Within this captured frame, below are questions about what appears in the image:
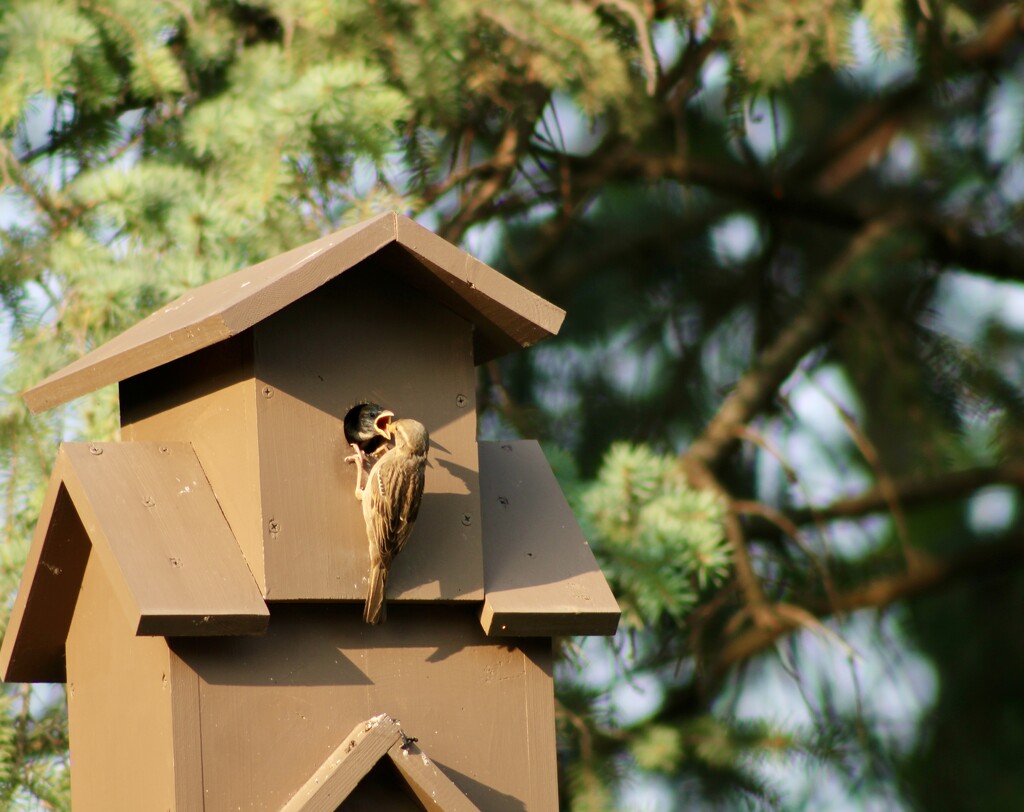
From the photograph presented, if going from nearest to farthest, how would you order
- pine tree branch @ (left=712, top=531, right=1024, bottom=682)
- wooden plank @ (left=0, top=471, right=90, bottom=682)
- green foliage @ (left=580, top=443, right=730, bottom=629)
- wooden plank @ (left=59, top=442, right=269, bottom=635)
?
1. wooden plank @ (left=59, top=442, right=269, bottom=635)
2. wooden plank @ (left=0, top=471, right=90, bottom=682)
3. green foliage @ (left=580, top=443, right=730, bottom=629)
4. pine tree branch @ (left=712, top=531, right=1024, bottom=682)

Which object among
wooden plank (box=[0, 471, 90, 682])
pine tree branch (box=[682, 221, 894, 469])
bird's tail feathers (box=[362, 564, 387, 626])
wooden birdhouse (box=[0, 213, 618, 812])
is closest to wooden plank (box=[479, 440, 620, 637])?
wooden birdhouse (box=[0, 213, 618, 812])

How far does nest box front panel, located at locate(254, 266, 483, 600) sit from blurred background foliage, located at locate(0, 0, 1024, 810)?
0.96m

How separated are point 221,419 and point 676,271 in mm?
3072

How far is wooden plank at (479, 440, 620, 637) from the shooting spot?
8.85 feet

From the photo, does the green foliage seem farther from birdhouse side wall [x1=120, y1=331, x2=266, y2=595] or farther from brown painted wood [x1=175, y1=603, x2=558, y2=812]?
birdhouse side wall [x1=120, y1=331, x2=266, y2=595]

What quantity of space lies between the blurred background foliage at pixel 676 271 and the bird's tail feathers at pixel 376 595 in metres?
1.22

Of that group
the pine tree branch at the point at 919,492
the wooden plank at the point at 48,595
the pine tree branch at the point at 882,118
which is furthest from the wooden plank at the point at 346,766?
the pine tree branch at the point at 882,118

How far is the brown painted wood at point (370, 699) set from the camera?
8.24ft

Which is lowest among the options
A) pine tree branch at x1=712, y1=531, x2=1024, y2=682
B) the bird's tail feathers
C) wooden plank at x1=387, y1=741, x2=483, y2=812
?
wooden plank at x1=387, y1=741, x2=483, y2=812

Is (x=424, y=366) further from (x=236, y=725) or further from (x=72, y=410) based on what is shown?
(x=72, y=410)

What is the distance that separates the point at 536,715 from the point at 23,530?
145cm

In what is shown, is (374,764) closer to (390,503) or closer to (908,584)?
(390,503)

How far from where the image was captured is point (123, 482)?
103 inches

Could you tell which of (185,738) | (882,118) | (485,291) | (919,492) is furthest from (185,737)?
(882,118)
